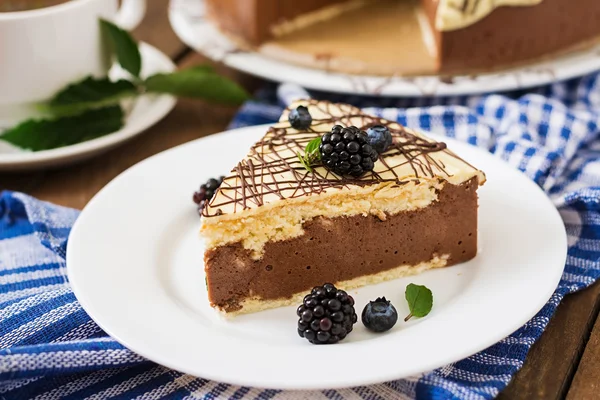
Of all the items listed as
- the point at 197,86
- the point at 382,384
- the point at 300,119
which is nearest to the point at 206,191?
the point at 300,119

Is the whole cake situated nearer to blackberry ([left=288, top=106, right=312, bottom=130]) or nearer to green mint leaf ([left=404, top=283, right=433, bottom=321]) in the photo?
blackberry ([left=288, top=106, right=312, bottom=130])

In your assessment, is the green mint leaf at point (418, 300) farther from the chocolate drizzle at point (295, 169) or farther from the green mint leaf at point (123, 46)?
the green mint leaf at point (123, 46)

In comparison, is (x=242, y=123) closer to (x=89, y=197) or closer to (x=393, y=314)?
(x=89, y=197)

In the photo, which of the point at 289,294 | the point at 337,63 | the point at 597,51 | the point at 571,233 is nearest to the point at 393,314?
the point at 289,294

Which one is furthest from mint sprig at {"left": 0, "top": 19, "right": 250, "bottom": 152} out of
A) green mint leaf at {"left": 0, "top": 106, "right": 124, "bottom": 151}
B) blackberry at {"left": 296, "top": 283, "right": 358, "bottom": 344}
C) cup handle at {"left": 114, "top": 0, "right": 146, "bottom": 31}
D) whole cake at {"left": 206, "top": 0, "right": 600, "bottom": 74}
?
blackberry at {"left": 296, "top": 283, "right": 358, "bottom": 344}

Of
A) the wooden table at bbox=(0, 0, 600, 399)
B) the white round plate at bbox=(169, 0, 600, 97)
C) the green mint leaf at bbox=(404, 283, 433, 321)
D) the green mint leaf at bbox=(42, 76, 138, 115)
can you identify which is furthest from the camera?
the white round plate at bbox=(169, 0, 600, 97)

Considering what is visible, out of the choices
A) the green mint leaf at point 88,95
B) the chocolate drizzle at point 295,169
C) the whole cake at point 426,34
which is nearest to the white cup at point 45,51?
the green mint leaf at point 88,95
